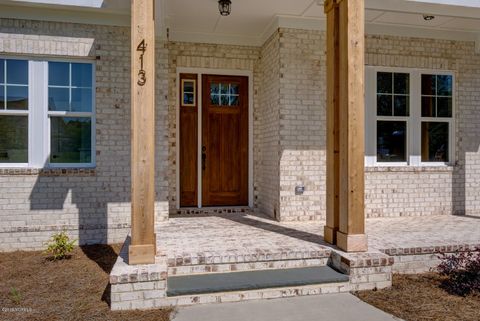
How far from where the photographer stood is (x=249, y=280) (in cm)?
371

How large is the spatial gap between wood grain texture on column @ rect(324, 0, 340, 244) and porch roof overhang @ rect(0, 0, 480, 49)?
3.89 ft

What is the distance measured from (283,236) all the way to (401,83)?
12.5 ft

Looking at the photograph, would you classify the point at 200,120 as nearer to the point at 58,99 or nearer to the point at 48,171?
the point at 58,99

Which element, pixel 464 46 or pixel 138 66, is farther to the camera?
pixel 464 46

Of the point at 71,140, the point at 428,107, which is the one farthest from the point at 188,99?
the point at 428,107

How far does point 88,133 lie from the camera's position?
19.3 ft

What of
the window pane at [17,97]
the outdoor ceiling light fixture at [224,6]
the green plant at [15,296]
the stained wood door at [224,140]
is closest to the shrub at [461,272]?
the stained wood door at [224,140]

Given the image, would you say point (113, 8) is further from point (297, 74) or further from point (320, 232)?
point (320, 232)

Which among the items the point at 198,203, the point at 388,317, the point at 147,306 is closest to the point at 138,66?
the point at 147,306

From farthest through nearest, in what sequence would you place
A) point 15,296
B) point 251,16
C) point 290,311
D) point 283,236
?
point 251,16
point 283,236
point 15,296
point 290,311

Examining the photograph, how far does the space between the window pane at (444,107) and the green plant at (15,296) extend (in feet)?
23.0

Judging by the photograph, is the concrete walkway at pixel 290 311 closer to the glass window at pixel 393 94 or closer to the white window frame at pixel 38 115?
the white window frame at pixel 38 115

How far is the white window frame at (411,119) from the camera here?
21.7 ft

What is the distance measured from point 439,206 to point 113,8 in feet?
21.0
